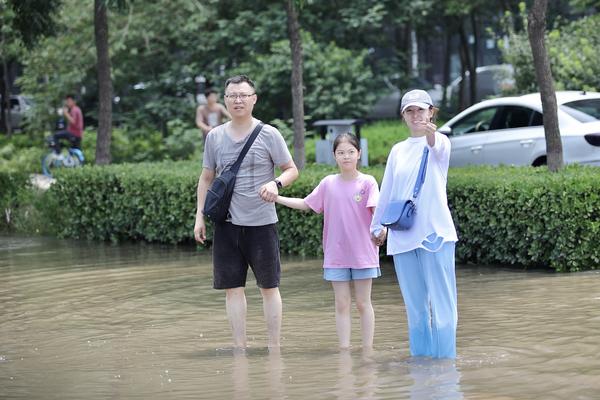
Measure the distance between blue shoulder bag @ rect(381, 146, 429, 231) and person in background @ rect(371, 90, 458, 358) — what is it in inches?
1.0

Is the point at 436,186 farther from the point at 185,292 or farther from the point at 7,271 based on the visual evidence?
the point at 7,271

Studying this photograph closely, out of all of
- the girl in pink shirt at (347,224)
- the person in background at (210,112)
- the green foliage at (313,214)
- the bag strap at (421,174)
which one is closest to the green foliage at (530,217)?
the green foliage at (313,214)

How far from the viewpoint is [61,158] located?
84.9 ft

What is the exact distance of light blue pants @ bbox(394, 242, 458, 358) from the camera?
766cm

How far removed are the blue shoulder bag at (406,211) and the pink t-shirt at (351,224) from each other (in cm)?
65

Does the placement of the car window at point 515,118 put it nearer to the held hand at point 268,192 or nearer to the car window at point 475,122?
the car window at point 475,122

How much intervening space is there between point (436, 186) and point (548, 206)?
14.8ft

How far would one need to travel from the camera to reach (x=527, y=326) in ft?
30.7

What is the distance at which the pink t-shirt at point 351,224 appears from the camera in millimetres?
8336

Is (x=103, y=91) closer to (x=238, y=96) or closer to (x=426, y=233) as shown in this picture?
(x=238, y=96)

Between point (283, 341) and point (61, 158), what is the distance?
17.4 metres

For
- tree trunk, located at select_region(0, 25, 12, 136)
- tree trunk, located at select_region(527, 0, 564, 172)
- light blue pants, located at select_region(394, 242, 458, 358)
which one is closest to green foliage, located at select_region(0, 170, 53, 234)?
tree trunk, located at select_region(527, 0, 564, 172)

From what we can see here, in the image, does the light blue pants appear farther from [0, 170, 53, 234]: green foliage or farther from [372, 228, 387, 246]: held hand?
[0, 170, 53, 234]: green foliage

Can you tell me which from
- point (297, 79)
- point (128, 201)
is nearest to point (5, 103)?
point (128, 201)
